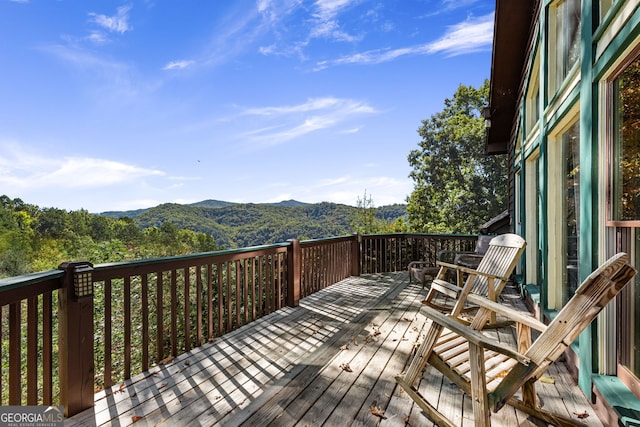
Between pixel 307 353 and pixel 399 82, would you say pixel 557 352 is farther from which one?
pixel 399 82

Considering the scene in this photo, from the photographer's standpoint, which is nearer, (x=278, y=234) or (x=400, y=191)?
(x=400, y=191)

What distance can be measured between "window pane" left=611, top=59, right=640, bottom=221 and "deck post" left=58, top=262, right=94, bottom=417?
3.15 m

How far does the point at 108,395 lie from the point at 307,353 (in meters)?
1.53

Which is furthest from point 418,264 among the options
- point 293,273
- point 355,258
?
point 293,273

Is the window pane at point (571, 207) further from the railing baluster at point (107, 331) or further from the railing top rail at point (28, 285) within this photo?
the railing top rail at point (28, 285)

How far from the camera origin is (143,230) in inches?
1008

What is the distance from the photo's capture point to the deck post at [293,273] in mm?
4418

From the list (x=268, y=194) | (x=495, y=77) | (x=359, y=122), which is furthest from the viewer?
(x=268, y=194)

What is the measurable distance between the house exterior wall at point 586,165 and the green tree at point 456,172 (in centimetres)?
1582

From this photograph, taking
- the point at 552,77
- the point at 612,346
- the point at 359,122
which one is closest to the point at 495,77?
the point at 552,77

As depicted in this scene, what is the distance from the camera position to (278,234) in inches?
1203

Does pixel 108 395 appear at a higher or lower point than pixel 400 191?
lower

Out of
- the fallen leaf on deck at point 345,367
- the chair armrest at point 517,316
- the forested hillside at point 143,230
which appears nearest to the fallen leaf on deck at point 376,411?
the fallen leaf on deck at point 345,367

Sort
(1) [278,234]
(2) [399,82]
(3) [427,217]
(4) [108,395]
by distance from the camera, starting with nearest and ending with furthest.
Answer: (4) [108,395] < (2) [399,82] < (3) [427,217] < (1) [278,234]
